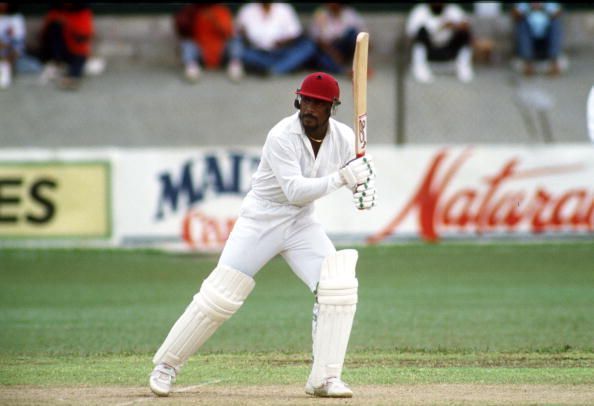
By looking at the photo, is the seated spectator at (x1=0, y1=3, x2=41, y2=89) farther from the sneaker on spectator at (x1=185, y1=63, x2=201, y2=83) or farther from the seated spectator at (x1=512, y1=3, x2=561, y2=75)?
the seated spectator at (x1=512, y1=3, x2=561, y2=75)

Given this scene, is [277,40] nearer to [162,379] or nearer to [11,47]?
[11,47]

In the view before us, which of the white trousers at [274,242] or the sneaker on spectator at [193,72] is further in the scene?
the sneaker on spectator at [193,72]

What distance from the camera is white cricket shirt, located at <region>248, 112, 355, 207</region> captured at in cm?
698

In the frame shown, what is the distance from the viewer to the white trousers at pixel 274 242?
7.23 m

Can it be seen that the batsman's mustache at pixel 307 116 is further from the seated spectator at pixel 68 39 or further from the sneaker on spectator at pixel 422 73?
the seated spectator at pixel 68 39

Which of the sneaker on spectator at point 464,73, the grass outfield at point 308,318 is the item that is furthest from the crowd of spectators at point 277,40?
the grass outfield at point 308,318

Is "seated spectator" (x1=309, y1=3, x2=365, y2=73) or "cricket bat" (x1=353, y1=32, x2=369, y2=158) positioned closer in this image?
"cricket bat" (x1=353, y1=32, x2=369, y2=158)

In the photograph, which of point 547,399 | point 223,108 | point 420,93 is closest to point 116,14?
point 223,108

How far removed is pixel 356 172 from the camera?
22.7 ft

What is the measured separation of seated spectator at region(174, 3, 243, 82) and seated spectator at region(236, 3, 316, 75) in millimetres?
239

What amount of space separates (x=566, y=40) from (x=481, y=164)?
A: 19.2 feet

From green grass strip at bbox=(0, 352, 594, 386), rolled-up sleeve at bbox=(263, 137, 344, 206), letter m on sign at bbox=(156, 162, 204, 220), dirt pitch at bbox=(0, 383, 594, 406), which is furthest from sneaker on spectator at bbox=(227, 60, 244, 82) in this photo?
rolled-up sleeve at bbox=(263, 137, 344, 206)

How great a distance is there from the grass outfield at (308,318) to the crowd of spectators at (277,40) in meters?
4.63

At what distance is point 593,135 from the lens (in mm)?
8438
